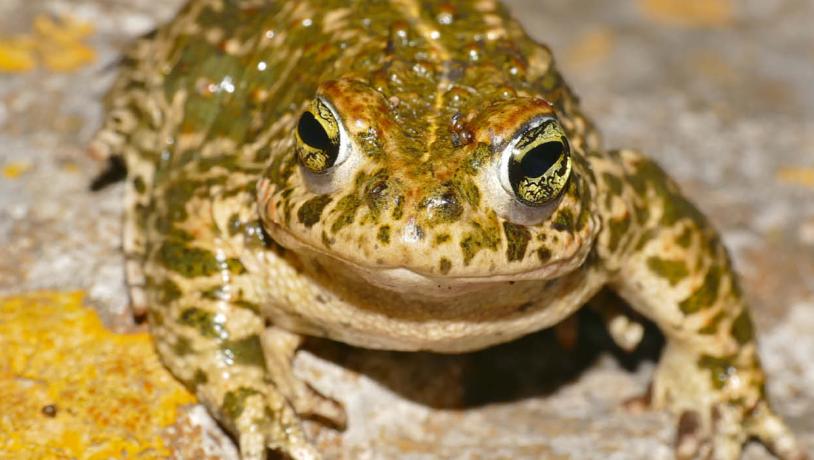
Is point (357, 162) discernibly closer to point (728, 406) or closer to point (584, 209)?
point (584, 209)

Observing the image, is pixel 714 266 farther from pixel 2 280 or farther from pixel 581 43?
pixel 581 43

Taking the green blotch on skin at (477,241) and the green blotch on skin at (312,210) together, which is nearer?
the green blotch on skin at (477,241)

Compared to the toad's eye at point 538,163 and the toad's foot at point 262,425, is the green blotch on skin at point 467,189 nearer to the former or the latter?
the toad's eye at point 538,163

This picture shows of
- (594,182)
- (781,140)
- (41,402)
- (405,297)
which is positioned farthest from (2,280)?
(781,140)

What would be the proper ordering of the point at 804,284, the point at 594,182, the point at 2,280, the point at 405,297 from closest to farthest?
the point at 405,297, the point at 594,182, the point at 2,280, the point at 804,284

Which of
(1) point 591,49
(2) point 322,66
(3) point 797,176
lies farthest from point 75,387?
(1) point 591,49

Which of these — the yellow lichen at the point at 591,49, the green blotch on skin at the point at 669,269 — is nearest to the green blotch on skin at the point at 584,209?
the green blotch on skin at the point at 669,269
